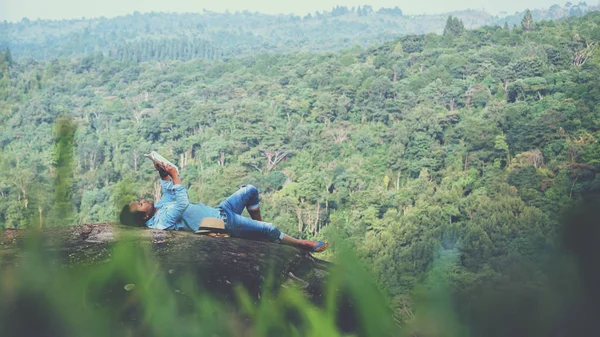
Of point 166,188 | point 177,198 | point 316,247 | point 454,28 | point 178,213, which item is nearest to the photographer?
point 178,213

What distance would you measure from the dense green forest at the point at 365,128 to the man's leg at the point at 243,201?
1462 centimetres

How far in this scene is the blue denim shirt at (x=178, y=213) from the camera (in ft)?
9.43

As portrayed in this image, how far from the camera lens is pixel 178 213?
2.98 metres

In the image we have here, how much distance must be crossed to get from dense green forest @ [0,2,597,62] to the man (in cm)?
7027

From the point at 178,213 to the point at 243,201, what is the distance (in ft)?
3.27

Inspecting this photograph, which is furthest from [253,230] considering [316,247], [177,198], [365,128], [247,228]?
[365,128]

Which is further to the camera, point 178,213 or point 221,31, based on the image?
point 221,31

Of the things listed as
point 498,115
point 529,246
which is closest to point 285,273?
point 529,246

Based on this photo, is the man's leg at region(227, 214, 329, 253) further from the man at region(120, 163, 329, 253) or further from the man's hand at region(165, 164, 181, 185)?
the man's hand at region(165, 164, 181, 185)

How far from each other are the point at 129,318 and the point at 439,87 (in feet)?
137

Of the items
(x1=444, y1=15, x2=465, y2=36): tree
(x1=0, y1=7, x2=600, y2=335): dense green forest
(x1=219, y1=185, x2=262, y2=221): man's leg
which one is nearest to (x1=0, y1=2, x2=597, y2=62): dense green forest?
(x1=0, y1=7, x2=600, y2=335): dense green forest

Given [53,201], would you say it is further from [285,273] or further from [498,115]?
[498,115]

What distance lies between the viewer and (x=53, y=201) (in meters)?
0.48

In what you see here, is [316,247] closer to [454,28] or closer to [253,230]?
[253,230]
